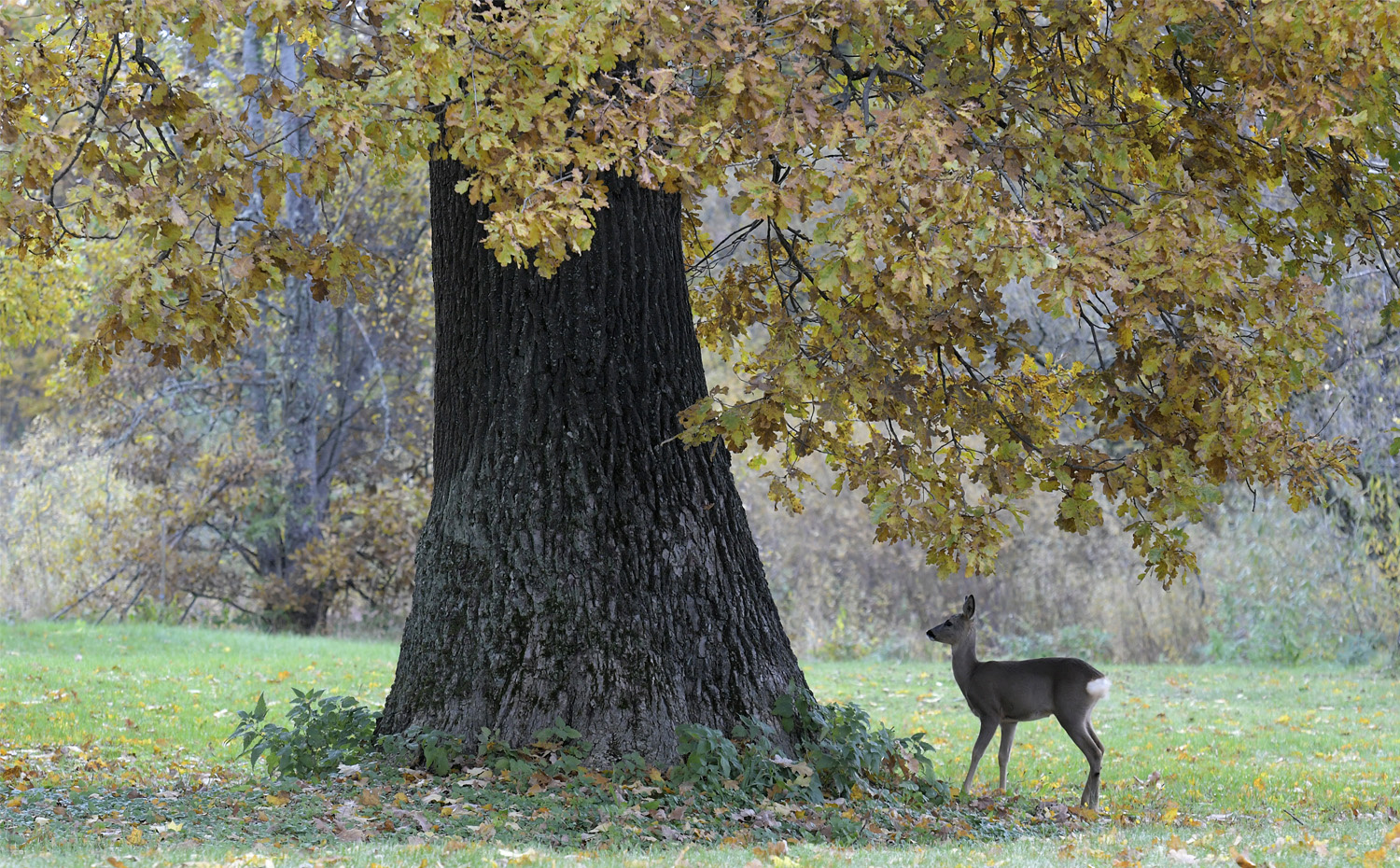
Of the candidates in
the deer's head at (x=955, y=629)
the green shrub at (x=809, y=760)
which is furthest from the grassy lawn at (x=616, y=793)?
the deer's head at (x=955, y=629)

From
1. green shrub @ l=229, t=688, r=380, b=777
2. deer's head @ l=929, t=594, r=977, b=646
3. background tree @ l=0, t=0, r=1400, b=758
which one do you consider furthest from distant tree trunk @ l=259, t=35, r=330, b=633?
deer's head @ l=929, t=594, r=977, b=646

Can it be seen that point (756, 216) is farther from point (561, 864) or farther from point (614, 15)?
point (561, 864)

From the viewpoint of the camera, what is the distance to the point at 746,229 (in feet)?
26.8

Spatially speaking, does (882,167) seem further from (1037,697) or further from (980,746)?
(980,746)

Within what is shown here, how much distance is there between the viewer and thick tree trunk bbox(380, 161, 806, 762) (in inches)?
266

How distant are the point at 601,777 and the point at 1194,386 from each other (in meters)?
3.43

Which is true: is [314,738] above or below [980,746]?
below

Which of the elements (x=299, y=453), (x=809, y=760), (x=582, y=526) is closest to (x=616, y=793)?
(x=809, y=760)

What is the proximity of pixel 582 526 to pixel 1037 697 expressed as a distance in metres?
3.07

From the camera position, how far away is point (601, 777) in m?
6.40

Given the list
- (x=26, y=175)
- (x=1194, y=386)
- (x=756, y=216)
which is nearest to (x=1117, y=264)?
(x=1194, y=386)

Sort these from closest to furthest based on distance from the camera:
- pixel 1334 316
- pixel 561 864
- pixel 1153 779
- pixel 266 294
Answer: pixel 561 864, pixel 1334 316, pixel 1153 779, pixel 266 294

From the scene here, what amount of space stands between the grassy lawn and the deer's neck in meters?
0.76

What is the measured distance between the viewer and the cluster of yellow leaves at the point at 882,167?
5.19 meters
